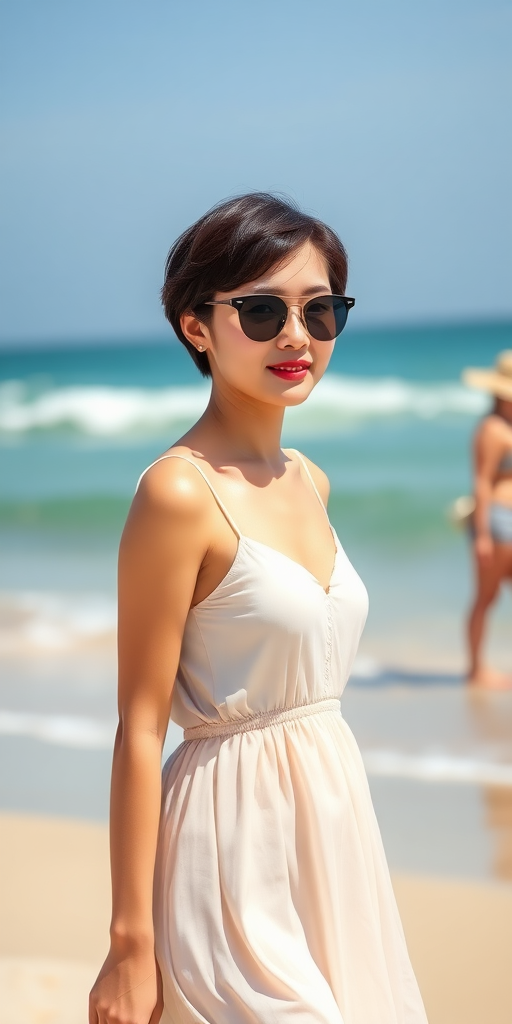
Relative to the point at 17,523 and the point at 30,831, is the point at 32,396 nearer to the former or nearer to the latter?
the point at 17,523

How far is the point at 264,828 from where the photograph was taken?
1.66 meters

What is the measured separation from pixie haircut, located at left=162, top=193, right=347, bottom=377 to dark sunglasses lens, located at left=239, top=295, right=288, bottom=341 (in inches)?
1.6

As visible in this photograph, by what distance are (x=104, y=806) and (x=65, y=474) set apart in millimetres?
11946

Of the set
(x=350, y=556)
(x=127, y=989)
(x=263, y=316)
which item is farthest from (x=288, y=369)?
(x=350, y=556)

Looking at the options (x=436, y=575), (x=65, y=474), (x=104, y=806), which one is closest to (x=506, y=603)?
(x=436, y=575)

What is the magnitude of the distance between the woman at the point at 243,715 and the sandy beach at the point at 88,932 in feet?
5.18

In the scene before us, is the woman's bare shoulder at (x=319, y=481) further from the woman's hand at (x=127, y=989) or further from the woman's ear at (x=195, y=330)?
the woman's hand at (x=127, y=989)

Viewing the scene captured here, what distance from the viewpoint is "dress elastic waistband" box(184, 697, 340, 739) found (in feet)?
5.58

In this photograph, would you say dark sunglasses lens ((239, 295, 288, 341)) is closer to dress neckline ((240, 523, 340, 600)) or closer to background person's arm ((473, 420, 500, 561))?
dress neckline ((240, 523, 340, 600))

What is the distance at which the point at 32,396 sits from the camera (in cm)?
2281

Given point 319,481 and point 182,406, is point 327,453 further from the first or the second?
point 319,481

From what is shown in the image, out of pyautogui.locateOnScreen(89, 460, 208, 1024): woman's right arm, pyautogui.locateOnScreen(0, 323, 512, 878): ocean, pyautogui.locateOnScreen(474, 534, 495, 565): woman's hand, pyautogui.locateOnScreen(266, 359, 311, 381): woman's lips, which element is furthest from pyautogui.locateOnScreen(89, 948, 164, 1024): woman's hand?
pyautogui.locateOnScreen(474, 534, 495, 565): woman's hand

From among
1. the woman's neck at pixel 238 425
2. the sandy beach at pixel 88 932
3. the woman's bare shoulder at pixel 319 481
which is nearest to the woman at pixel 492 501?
the sandy beach at pixel 88 932

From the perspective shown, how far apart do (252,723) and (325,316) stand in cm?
61
